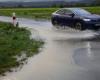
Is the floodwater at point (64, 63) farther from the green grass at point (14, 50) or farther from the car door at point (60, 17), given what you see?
the car door at point (60, 17)

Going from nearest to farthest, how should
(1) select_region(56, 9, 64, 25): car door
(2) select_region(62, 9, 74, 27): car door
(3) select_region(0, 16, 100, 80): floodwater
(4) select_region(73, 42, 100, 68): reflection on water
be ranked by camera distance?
(3) select_region(0, 16, 100, 80): floodwater < (4) select_region(73, 42, 100, 68): reflection on water < (2) select_region(62, 9, 74, 27): car door < (1) select_region(56, 9, 64, 25): car door

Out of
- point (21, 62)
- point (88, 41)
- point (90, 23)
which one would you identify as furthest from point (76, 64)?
point (90, 23)

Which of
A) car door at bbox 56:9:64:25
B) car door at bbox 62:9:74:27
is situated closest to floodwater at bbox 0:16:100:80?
car door at bbox 62:9:74:27

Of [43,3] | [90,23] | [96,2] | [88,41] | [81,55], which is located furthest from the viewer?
[43,3]

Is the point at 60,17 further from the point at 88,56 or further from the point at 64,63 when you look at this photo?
the point at 64,63

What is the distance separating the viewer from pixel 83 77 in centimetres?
1121

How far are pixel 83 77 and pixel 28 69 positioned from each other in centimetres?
223

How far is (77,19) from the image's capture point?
26703mm

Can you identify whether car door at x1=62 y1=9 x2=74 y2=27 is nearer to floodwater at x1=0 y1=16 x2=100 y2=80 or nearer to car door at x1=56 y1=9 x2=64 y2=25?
car door at x1=56 y1=9 x2=64 y2=25

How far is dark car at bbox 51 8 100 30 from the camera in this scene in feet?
85.3

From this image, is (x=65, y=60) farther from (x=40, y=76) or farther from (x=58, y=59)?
(x=40, y=76)

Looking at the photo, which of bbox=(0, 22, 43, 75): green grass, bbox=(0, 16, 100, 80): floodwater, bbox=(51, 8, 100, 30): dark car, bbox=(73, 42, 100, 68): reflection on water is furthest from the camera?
bbox=(51, 8, 100, 30): dark car

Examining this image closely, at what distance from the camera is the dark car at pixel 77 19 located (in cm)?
2598

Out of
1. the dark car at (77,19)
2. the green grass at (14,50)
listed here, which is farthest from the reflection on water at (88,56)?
the dark car at (77,19)
